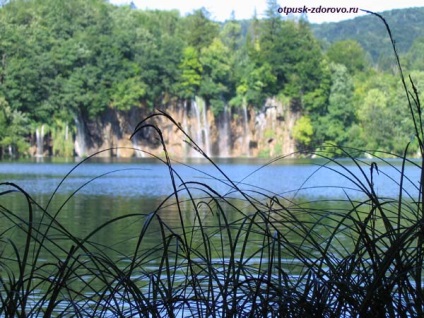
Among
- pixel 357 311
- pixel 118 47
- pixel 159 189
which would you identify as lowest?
pixel 159 189

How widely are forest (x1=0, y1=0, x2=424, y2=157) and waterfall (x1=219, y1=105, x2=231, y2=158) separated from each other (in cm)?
115

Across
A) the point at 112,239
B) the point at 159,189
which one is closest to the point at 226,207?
the point at 112,239

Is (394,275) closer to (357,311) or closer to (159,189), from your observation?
(357,311)

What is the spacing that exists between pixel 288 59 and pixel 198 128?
36.3 ft

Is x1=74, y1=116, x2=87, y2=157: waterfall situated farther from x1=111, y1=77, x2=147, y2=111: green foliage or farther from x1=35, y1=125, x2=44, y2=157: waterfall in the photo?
x1=111, y1=77, x2=147, y2=111: green foliage

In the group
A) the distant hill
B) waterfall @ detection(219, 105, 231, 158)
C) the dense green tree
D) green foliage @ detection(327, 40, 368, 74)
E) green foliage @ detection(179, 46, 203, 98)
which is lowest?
waterfall @ detection(219, 105, 231, 158)

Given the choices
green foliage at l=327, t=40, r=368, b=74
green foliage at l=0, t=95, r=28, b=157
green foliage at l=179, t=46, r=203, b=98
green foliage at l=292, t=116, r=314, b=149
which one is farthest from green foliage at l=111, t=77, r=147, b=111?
green foliage at l=327, t=40, r=368, b=74

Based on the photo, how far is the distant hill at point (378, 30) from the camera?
146 metres

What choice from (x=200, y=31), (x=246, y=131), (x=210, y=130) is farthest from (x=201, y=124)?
(x=200, y=31)

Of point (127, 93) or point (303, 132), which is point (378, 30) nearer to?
point (303, 132)

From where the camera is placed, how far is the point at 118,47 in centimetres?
7006

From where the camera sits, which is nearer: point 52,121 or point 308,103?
point 52,121

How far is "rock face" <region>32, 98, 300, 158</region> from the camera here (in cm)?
6938

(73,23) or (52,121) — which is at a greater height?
(73,23)
